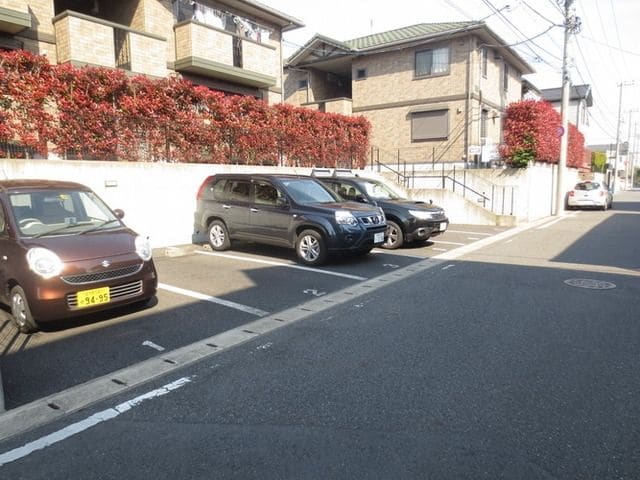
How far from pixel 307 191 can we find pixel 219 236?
2.24 metres

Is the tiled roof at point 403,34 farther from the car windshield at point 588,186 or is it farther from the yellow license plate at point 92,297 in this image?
the yellow license plate at point 92,297

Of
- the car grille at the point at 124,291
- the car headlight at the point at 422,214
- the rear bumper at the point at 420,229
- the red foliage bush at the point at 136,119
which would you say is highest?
the red foliage bush at the point at 136,119

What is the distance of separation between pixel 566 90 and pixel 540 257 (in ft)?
42.1

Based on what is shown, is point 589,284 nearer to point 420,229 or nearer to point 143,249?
point 420,229

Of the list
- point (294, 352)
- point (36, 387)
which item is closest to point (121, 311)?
point (36, 387)

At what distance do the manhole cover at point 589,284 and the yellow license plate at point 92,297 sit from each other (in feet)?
21.0

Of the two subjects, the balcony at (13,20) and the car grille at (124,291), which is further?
the balcony at (13,20)

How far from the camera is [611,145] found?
7925 cm

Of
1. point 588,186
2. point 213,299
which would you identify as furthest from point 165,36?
point 588,186

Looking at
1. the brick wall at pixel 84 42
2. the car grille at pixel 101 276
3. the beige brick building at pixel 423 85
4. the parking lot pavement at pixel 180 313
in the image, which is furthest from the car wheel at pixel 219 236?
the beige brick building at pixel 423 85

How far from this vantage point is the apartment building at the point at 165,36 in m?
11.4

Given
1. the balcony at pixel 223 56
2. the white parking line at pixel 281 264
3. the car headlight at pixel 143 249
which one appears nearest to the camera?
the car headlight at pixel 143 249

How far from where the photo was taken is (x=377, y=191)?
1097 cm

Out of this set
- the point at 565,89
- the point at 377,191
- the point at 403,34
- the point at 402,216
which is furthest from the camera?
the point at 403,34
